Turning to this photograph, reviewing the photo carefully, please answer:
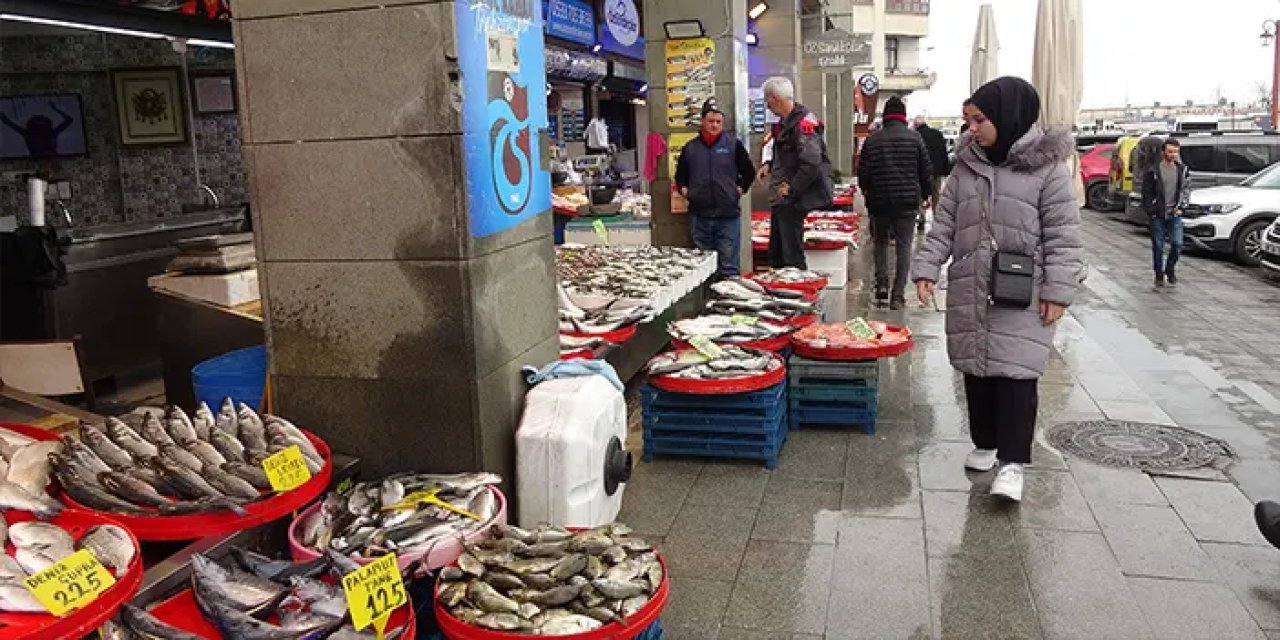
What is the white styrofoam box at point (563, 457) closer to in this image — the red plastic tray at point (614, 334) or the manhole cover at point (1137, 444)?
the red plastic tray at point (614, 334)

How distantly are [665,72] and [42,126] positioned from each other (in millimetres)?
8195

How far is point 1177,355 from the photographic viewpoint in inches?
370

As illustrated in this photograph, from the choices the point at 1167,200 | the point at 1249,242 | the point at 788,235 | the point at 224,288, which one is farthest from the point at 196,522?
the point at 1249,242

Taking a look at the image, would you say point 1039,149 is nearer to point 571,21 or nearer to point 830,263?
point 830,263

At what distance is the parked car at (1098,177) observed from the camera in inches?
1112

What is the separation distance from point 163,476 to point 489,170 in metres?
1.82

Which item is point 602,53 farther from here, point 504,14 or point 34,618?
point 34,618

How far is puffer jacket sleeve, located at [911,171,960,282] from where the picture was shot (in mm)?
5500

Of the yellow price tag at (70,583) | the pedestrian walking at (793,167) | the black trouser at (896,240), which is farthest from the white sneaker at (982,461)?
the black trouser at (896,240)

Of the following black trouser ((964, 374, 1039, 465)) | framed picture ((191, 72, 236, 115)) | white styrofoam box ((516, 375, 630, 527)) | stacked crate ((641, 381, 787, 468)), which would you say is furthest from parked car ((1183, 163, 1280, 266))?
framed picture ((191, 72, 236, 115))

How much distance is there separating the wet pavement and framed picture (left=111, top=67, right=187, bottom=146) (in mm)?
9730

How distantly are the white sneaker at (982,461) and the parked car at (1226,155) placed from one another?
16395 millimetres

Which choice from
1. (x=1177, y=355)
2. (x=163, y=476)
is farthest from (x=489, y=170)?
(x=1177, y=355)

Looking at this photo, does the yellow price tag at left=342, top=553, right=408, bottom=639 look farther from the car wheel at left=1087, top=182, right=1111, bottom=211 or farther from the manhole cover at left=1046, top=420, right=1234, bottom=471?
the car wheel at left=1087, top=182, right=1111, bottom=211
